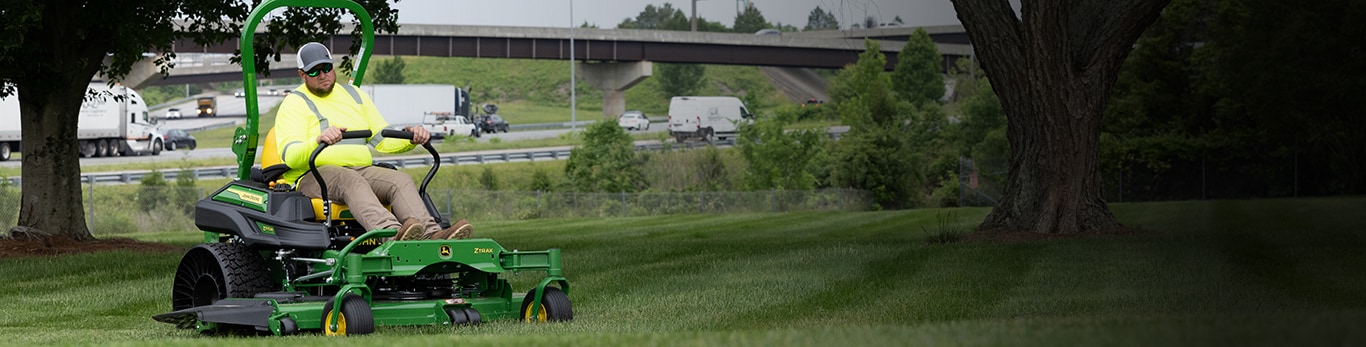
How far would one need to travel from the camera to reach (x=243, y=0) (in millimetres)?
23484

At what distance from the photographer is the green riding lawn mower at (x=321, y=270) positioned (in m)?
9.20

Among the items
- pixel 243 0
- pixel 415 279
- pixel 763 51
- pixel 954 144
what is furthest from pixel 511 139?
pixel 415 279

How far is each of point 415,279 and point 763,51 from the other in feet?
246

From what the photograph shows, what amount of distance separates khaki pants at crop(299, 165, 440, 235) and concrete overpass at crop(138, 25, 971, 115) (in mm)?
68167

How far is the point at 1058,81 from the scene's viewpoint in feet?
68.9

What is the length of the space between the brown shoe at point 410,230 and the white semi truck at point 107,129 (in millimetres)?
55678

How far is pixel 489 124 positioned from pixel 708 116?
16255 millimetres

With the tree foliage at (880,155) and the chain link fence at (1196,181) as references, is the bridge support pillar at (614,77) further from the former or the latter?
the chain link fence at (1196,181)

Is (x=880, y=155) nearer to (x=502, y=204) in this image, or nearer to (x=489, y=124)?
(x=502, y=204)

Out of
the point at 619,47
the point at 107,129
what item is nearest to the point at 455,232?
the point at 107,129

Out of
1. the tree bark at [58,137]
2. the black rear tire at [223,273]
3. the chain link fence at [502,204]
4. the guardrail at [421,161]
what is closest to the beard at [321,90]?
the black rear tire at [223,273]

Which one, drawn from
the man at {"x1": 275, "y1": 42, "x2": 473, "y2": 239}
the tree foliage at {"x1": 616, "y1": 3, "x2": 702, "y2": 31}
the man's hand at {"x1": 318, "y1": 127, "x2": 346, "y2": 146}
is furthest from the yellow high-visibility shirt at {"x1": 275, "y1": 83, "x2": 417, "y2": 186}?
the tree foliage at {"x1": 616, "y1": 3, "x2": 702, "y2": 31}

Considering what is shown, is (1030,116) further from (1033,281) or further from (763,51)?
(763,51)

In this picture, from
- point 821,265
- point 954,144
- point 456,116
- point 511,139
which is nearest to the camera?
point 821,265
